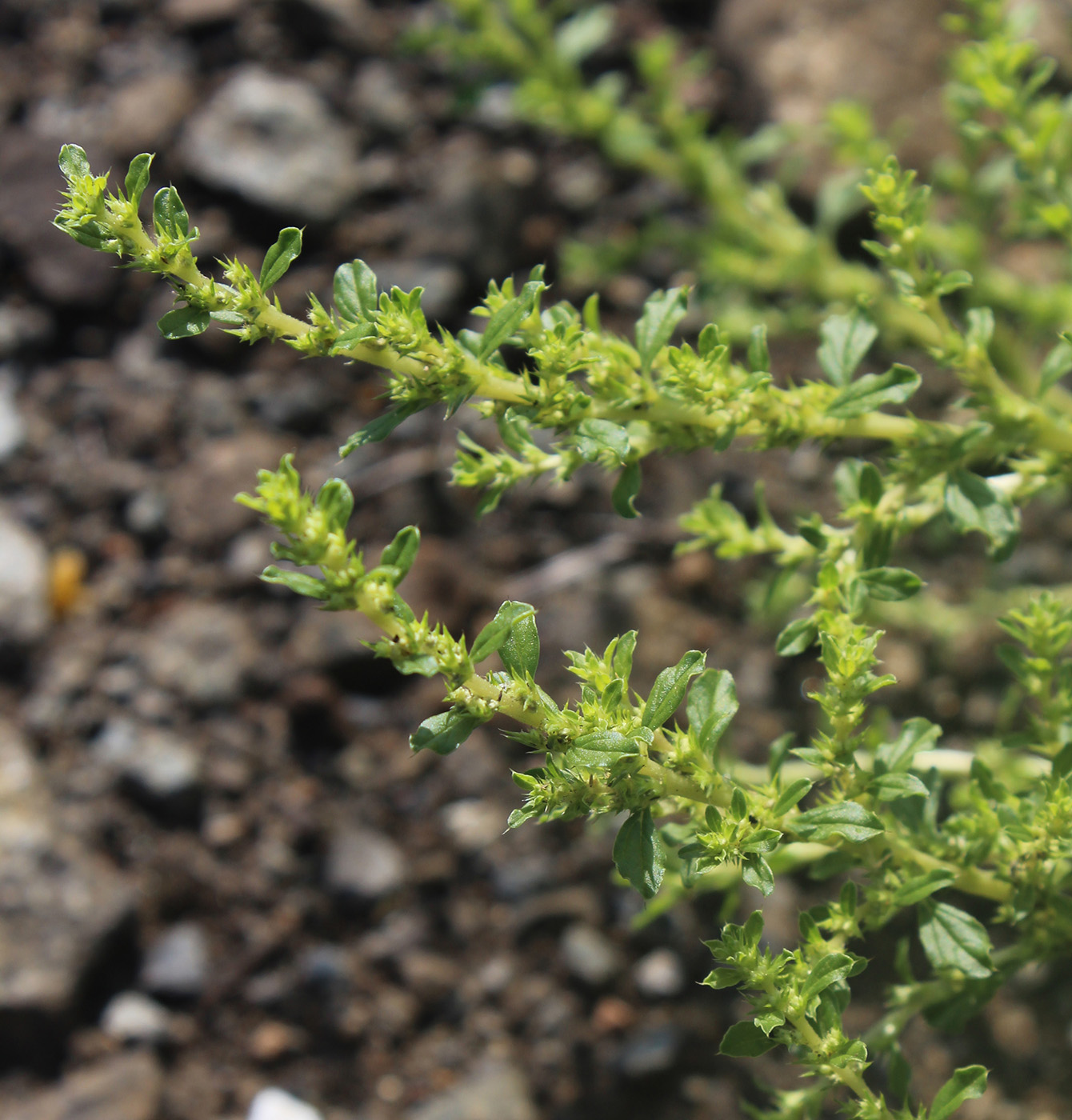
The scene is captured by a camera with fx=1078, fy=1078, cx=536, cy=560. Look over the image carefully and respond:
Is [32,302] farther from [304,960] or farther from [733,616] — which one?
[733,616]

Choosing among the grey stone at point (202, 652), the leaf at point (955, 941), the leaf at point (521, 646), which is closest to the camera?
the leaf at point (521, 646)

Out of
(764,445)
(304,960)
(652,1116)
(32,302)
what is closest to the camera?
(764,445)

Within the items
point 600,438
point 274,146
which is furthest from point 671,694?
point 274,146

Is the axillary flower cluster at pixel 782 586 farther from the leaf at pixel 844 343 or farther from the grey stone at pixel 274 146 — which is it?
the grey stone at pixel 274 146

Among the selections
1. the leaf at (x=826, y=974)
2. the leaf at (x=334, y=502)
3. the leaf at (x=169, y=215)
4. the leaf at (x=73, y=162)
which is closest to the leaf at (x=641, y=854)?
the leaf at (x=826, y=974)

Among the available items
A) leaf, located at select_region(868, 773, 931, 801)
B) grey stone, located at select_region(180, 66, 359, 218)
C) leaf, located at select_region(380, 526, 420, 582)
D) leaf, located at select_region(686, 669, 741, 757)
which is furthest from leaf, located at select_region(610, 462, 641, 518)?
grey stone, located at select_region(180, 66, 359, 218)

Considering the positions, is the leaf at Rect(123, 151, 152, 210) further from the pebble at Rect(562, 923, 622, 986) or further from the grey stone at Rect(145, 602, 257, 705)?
the pebble at Rect(562, 923, 622, 986)

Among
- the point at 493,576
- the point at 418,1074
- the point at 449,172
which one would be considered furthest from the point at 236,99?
the point at 418,1074
